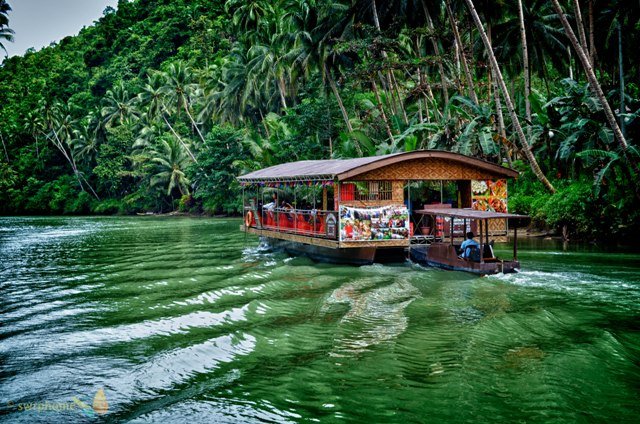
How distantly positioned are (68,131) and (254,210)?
165ft

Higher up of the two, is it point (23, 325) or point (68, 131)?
point (68, 131)

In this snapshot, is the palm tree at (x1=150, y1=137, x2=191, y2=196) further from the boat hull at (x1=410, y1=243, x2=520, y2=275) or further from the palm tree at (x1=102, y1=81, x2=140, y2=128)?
the boat hull at (x1=410, y1=243, x2=520, y2=275)

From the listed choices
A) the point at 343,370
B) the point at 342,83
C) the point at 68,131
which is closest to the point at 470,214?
the point at 343,370

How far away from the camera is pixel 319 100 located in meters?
37.5

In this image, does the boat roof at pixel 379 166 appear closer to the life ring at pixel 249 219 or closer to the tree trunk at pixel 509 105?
the tree trunk at pixel 509 105

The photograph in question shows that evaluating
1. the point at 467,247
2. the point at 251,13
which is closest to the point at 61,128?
the point at 251,13

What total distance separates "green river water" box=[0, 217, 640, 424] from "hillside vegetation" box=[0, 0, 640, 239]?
6.83 m

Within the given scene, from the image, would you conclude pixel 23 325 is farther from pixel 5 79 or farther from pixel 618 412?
pixel 5 79

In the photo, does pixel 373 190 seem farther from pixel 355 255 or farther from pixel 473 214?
pixel 473 214

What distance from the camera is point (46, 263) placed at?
21.3 metres


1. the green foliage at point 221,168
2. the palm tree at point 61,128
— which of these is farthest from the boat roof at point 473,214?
the palm tree at point 61,128

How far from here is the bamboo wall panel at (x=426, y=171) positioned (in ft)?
55.5

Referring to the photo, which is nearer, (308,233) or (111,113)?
(308,233)

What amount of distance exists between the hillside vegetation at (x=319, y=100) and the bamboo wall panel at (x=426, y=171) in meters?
4.12
